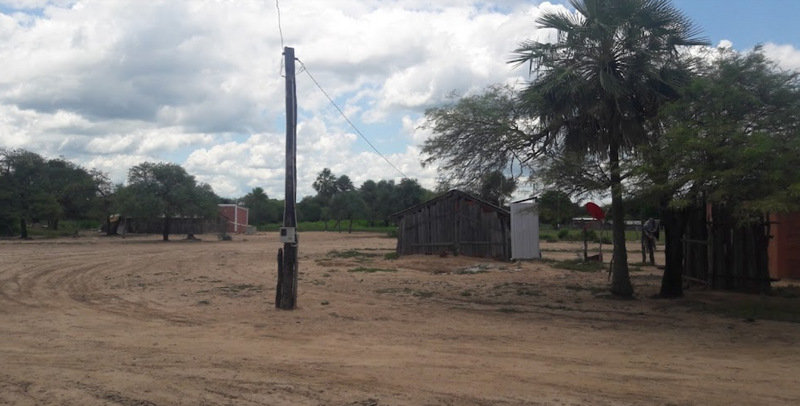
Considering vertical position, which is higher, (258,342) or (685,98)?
(685,98)

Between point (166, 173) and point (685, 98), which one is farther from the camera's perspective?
point (166, 173)

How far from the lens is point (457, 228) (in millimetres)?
30719

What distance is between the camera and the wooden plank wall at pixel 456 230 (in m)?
29.7

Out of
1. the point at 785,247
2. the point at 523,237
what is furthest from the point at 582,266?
the point at 785,247

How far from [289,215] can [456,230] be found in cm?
1795

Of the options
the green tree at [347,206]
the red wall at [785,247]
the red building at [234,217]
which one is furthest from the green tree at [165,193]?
the red wall at [785,247]

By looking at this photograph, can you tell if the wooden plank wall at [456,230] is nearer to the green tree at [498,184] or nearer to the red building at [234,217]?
the green tree at [498,184]

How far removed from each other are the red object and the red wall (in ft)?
18.2

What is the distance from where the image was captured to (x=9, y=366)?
320 inches

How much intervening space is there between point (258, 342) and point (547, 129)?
8195 millimetres

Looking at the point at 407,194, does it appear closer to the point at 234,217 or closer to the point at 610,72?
the point at 234,217

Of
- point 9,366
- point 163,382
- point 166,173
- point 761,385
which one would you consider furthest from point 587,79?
point 166,173

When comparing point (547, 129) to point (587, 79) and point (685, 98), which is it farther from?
point (685, 98)

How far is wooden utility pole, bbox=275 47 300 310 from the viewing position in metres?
13.4
